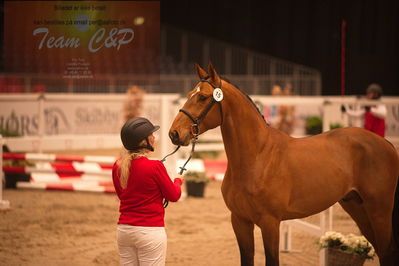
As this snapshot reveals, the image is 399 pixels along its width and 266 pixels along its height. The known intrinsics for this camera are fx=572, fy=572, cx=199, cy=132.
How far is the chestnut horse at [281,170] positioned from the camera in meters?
3.79

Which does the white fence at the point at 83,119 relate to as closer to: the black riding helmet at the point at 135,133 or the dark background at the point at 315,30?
the dark background at the point at 315,30

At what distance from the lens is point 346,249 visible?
4.77 metres

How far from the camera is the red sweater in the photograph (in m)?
3.22

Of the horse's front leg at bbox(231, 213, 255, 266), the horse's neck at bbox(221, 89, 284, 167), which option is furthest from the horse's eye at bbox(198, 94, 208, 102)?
the horse's front leg at bbox(231, 213, 255, 266)

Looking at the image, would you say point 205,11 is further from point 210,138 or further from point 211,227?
point 211,227

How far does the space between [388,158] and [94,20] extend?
10.7ft

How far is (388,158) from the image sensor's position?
436 cm

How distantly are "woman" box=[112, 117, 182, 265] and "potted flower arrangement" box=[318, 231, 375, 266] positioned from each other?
2.05 metres

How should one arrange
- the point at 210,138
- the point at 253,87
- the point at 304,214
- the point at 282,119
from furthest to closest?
the point at 253,87 → the point at 282,119 → the point at 210,138 → the point at 304,214

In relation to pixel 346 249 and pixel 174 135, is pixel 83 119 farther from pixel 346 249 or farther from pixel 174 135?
pixel 174 135

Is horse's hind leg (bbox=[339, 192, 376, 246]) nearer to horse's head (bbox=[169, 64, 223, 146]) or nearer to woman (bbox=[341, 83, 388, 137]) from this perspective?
horse's head (bbox=[169, 64, 223, 146])

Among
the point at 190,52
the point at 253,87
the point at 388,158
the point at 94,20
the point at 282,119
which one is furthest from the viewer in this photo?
the point at 190,52

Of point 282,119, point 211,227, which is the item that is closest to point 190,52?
point 282,119

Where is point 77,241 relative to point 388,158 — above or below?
below
